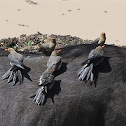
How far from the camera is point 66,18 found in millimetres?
17109

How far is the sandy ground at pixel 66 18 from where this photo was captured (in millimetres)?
15179

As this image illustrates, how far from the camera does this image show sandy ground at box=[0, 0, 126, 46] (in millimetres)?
15179

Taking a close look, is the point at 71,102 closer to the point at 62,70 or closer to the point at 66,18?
the point at 62,70

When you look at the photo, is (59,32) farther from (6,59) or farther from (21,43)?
(6,59)

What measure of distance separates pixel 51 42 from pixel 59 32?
858cm

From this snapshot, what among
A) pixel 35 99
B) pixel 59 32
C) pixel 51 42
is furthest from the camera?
pixel 59 32

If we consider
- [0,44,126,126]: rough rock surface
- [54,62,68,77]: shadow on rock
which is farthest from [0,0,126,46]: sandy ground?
[0,44,126,126]: rough rock surface

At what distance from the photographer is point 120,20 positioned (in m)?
17.6

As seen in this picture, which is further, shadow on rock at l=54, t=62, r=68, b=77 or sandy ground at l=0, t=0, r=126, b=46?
sandy ground at l=0, t=0, r=126, b=46

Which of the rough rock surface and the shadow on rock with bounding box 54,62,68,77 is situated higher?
the shadow on rock with bounding box 54,62,68,77

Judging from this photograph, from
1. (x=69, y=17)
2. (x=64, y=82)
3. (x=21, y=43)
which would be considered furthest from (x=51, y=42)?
(x=69, y=17)

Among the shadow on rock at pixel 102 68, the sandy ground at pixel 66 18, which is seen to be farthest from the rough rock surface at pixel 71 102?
the sandy ground at pixel 66 18

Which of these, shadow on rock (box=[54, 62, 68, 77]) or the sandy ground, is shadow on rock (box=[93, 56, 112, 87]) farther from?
the sandy ground

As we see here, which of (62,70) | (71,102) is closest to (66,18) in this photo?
(62,70)
